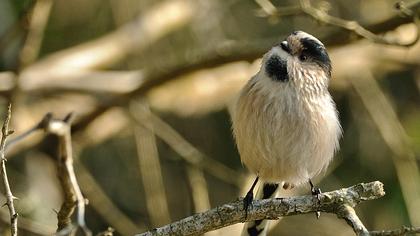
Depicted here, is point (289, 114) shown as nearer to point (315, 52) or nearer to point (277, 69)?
point (277, 69)

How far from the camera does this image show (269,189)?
484cm

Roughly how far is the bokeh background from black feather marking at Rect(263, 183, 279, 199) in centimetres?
121

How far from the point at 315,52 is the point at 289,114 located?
388mm

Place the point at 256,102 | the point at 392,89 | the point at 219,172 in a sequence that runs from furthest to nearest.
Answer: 1. the point at 392,89
2. the point at 219,172
3. the point at 256,102

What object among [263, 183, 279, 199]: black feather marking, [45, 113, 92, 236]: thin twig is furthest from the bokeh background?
[263, 183, 279, 199]: black feather marking

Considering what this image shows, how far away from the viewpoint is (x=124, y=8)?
757cm

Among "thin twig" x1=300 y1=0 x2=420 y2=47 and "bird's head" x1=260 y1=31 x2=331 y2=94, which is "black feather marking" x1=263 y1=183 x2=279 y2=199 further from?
"thin twig" x1=300 y1=0 x2=420 y2=47

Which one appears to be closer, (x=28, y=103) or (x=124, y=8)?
(x=28, y=103)

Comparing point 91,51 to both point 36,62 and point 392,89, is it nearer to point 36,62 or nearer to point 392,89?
point 36,62

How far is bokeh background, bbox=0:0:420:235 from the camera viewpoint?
6145 millimetres

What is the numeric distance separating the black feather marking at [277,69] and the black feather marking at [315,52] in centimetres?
15

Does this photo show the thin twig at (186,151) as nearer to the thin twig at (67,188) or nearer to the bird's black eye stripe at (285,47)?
the thin twig at (67,188)

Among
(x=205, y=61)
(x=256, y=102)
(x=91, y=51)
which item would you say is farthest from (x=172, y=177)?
(x=256, y=102)

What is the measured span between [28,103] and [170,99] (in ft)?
4.03
